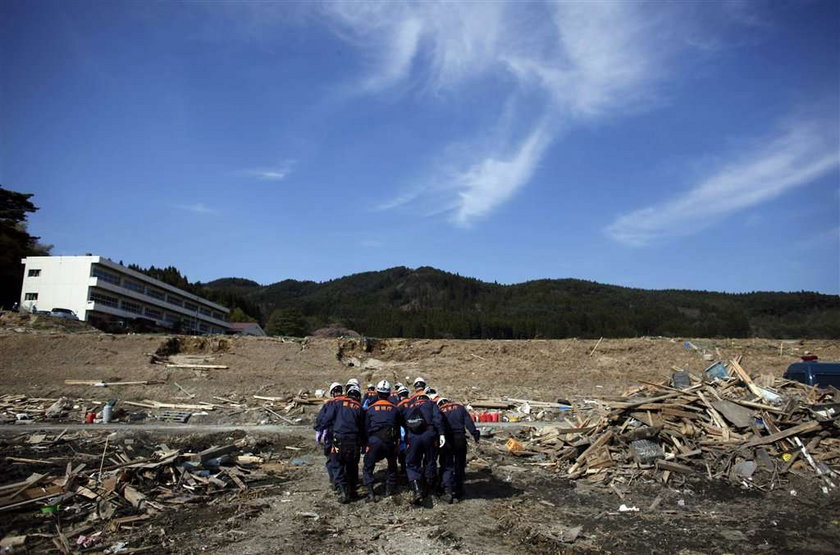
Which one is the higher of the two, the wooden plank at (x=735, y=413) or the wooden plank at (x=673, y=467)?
the wooden plank at (x=735, y=413)

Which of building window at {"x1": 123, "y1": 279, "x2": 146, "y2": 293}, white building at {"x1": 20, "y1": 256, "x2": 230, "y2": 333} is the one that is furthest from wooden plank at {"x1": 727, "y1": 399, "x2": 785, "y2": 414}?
building window at {"x1": 123, "y1": 279, "x2": 146, "y2": 293}

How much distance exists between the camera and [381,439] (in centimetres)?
988

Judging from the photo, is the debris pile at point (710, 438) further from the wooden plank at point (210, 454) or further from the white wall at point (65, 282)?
the white wall at point (65, 282)

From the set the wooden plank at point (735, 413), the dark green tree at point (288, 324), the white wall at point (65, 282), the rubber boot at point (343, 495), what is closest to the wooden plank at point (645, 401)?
the wooden plank at point (735, 413)

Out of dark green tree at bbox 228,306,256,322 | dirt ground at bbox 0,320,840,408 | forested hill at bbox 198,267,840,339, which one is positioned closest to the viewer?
dirt ground at bbox 0,320,840,408

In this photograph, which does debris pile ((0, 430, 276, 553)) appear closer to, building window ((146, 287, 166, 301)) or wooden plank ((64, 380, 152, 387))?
wooden plank ((64, 380, 152, 387))

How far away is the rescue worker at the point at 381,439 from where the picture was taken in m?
9.84

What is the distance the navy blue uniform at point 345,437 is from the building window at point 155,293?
7438 centimetres

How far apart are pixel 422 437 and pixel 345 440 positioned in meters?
1.40

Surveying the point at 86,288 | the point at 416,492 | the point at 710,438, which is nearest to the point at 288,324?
the point at 86,288

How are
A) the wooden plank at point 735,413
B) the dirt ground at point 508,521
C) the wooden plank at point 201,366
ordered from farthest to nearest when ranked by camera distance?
the wooden plank at point 201,366 < the wooden plank at point 735,413 < the dirt ground at point 508,521

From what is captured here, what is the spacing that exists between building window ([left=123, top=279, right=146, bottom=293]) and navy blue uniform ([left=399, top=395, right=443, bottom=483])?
70.1 metres

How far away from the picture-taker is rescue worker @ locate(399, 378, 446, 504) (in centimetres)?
973

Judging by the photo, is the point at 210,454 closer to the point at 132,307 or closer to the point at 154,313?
the point at 132,307
